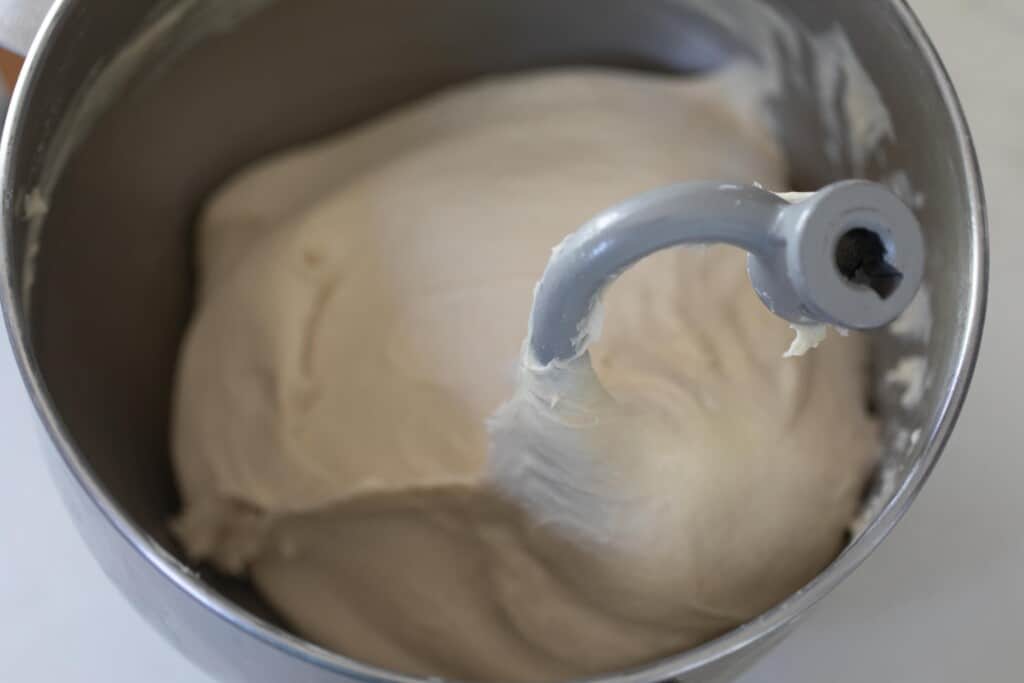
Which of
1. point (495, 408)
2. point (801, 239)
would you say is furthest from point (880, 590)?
point (801, 239)

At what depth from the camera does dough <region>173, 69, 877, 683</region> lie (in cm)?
47

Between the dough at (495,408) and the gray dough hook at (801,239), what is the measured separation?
120 millimetres

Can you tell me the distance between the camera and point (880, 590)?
1.71 feet

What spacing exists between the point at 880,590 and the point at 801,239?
33 centimetres

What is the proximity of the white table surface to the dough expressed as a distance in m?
0.04

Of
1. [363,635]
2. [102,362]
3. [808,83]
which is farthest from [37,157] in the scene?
[808,83]

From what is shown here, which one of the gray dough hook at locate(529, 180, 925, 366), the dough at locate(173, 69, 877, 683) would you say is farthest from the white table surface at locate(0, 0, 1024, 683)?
the gray dough hook at locate(529, 180, 925, 366)

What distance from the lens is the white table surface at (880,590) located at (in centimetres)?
49

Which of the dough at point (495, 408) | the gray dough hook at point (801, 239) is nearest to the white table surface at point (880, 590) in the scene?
the dough at point (495, 408)

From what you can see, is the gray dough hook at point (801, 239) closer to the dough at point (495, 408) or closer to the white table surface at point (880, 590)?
the dough at point (495, 408)

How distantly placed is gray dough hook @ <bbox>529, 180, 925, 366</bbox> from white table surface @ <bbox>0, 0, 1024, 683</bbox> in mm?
286

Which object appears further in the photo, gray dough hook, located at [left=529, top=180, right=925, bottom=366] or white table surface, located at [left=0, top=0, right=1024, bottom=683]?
white table surface, located at [left=0, top=0, right=1024, bottom=683]

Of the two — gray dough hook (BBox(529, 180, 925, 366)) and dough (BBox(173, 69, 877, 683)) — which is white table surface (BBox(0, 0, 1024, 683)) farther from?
gray dough hook (BBox(529, 180, 925, 366))

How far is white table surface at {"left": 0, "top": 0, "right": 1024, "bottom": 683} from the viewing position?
49 centimetres
